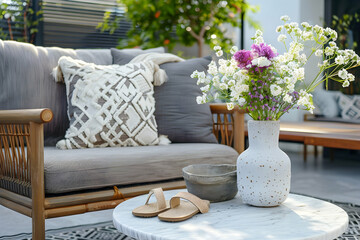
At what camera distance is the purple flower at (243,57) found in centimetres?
125

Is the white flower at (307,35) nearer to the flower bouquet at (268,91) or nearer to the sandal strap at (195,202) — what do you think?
the flower bouquet at (268,91)

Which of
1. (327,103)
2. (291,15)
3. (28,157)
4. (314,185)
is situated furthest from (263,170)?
(291,15)

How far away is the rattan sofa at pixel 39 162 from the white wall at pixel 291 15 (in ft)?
9.82

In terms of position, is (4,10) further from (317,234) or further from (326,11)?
(317,234)

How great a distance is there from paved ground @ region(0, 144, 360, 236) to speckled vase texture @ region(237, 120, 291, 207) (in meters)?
1.20

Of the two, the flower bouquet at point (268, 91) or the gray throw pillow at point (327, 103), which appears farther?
the gray throw pillow at point (327, 103)

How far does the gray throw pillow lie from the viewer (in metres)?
4.61

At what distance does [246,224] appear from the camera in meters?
1.13

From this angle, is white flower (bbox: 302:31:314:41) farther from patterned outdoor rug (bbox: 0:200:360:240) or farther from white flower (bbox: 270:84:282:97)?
patterned outdoor rug (bbox: 0:200:360:240)

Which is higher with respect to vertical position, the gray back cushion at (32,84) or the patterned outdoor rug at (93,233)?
the gray back cushion at (32,84)

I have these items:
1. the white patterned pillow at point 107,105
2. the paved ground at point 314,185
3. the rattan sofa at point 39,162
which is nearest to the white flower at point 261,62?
the rattan sofa at point 39,162

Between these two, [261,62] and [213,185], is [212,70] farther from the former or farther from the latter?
[213,185]

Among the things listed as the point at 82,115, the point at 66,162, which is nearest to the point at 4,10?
the point at 82,115

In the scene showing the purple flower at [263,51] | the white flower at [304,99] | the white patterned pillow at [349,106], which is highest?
the purple flower at [263,51]
